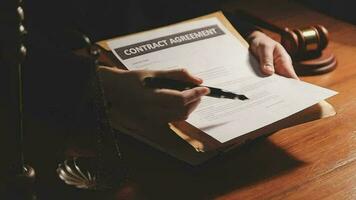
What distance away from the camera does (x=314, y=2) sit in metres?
1.91

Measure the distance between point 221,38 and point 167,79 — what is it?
0.30 metres

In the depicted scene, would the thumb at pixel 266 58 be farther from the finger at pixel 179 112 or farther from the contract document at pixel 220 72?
the finger at pixel 179 112

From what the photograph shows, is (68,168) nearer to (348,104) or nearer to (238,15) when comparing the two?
(348,104)

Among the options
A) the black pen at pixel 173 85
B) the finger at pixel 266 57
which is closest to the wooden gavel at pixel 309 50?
the finger at pixel 266 57

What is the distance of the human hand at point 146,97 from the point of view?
34.4 inches

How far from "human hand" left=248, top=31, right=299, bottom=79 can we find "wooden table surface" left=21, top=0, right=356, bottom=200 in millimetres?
147

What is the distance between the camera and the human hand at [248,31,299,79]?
1.08m

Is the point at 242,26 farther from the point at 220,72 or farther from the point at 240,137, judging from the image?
the point at 240,137

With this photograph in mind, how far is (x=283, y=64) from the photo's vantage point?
44.2 inches

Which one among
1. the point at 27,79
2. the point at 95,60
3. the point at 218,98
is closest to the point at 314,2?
the point at 218,98

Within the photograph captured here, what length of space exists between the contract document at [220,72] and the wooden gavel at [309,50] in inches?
6.7

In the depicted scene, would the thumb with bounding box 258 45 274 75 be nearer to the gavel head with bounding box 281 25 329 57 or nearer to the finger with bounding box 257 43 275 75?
the finger with bounding box 257 43 275 75

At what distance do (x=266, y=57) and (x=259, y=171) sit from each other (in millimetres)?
344

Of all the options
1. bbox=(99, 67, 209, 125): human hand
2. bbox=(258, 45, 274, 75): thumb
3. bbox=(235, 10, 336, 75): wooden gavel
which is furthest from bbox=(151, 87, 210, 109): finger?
bbox=(235, 10, 336, 75): wooden gavel
